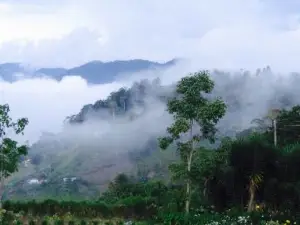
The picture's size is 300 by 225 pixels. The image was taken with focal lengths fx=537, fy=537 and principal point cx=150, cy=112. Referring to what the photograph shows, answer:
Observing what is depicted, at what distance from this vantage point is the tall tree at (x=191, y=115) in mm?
25922

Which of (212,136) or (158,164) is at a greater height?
(212,136)

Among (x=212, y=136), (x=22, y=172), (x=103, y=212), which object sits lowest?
(x=22, y=172)

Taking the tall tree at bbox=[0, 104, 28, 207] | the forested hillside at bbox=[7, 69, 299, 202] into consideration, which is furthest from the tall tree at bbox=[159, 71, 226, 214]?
the forested hillside at bbox=[7, 69, 299, 202]

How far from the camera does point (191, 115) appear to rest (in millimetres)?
26344

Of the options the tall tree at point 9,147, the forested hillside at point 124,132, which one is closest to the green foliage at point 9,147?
the tall tree at point 9,147

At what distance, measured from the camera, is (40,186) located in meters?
115

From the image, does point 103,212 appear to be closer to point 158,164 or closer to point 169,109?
point 169,109

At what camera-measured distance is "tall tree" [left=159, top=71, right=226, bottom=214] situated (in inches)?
1021

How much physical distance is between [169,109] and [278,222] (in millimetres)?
7894

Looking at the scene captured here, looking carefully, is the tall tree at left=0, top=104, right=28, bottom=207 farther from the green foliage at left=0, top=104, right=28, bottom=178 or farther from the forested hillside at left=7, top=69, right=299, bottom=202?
the forested hillside at left=7, top=69, right=299, bottom=202

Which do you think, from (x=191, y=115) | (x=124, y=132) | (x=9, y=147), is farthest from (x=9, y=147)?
(x=124, y=132)

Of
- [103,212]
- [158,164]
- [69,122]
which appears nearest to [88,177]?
[158,164]

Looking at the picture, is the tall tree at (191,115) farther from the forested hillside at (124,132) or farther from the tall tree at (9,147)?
the forested hillside at (124,132)

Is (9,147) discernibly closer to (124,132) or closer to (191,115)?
(191,115)
